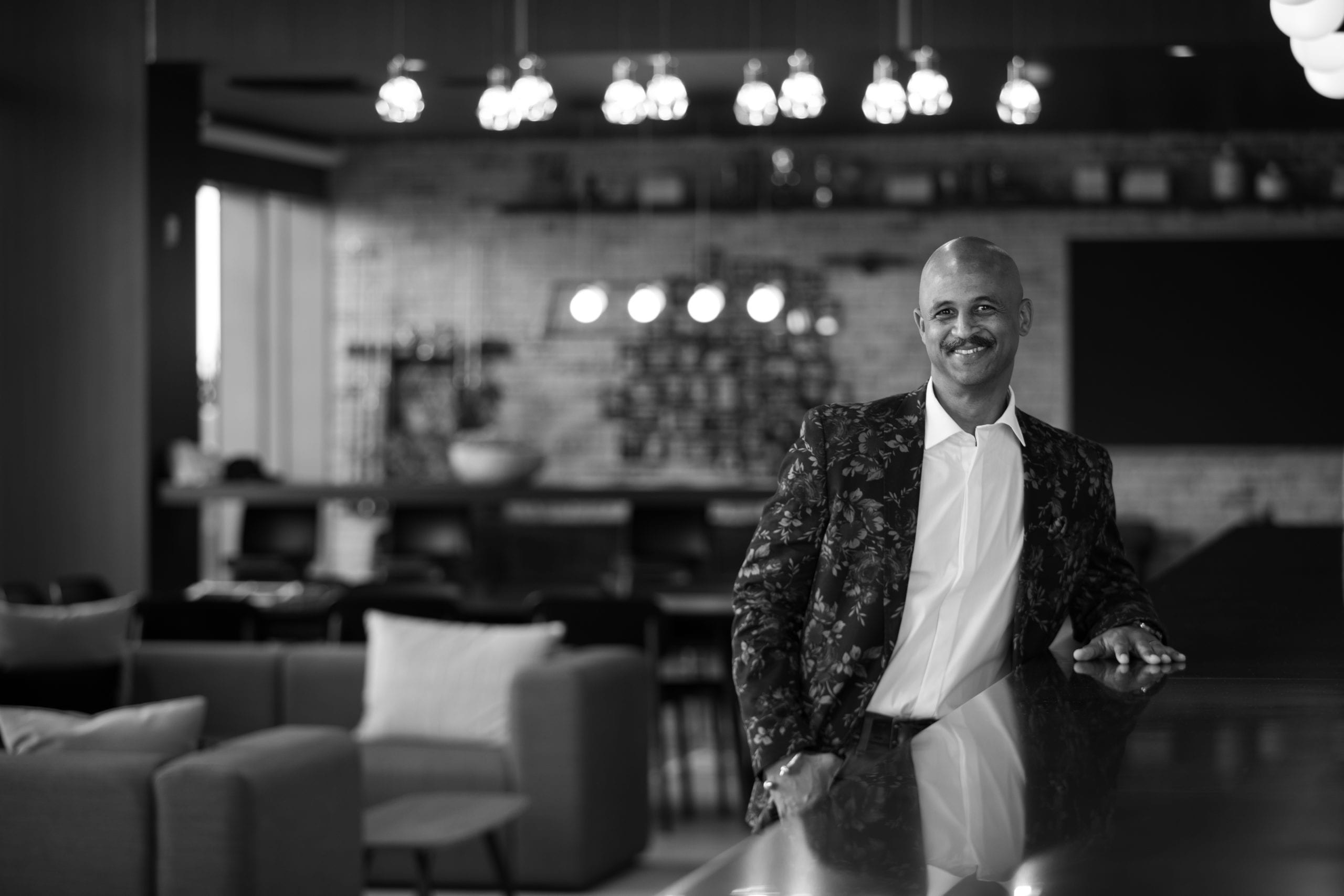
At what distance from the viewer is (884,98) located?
6223 millimetres

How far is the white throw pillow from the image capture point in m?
5.16

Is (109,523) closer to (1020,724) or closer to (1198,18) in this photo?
(1198,18)

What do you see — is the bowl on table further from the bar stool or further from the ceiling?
the ceiling

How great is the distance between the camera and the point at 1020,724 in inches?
65.1

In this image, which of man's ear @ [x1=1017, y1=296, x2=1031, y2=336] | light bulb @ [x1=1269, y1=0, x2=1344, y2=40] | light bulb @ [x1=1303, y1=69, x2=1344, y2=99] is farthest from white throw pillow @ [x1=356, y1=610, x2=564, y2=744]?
man's ear @ [x1=1017, y1=296, x2=1031, y2=336]

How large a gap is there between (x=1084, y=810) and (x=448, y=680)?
4.08m

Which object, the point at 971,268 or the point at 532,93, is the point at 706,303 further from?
the point at 971,268

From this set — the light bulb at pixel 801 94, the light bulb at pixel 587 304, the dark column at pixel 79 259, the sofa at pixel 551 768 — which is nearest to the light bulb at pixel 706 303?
the light bulb at pixel 587 304

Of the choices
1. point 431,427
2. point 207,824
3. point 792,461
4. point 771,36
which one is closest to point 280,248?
point 431,427

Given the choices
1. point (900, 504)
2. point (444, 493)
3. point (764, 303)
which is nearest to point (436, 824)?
point (900, 504)

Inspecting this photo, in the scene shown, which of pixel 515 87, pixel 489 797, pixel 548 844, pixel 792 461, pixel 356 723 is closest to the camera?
pixel 792 461

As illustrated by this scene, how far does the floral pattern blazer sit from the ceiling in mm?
5728

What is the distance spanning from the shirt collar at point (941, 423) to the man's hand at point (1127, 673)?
334mm

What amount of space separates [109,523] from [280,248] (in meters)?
3.52
